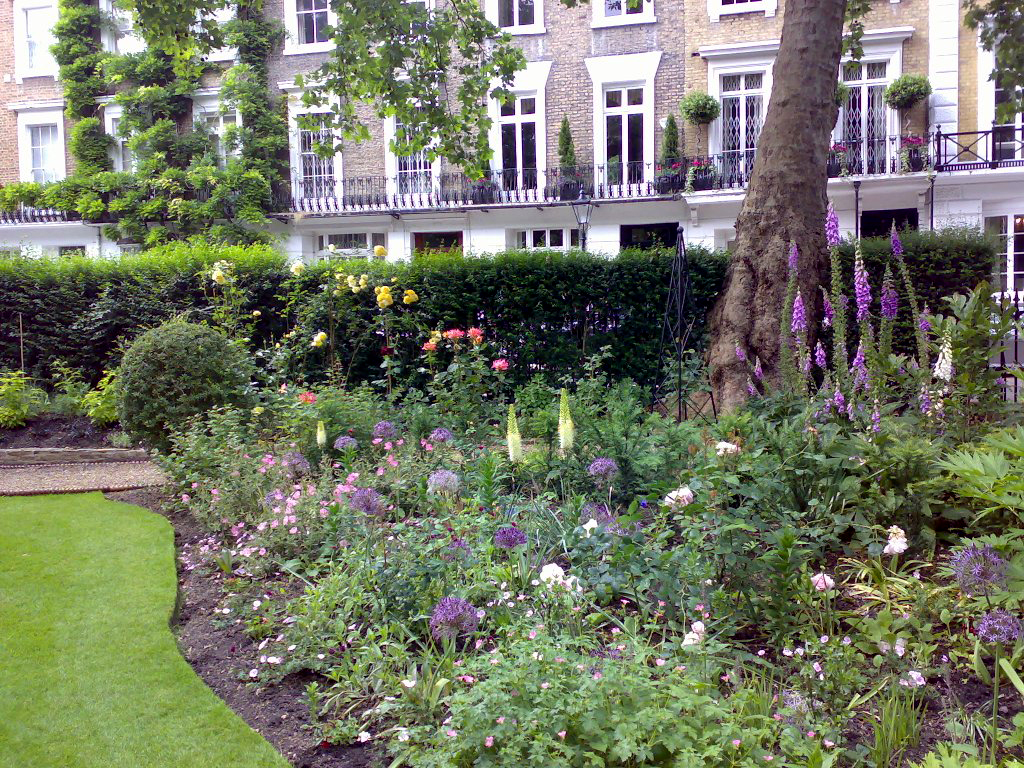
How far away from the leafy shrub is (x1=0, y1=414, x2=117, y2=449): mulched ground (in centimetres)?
9

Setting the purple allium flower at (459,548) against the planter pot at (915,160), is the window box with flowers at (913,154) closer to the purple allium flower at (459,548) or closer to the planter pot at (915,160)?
the planter pot at (915,160)

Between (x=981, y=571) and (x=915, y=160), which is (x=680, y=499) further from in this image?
(x=915, y=160)

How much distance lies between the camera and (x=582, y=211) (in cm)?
2108

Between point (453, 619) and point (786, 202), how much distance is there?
17.5 feet

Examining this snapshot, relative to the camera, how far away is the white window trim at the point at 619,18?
68.0ft

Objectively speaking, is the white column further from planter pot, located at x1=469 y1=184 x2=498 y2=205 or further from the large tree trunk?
the large tree trunk

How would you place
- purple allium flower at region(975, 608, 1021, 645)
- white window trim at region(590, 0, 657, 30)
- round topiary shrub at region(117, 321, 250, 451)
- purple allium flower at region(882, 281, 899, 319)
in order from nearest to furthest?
purple allium flower at region(975, 608, 1021, 645)
purple allium flower at region(882, 281, 899, 319)
round topiary shrub at region(117, 321, 250, 451)
white window trim at region(590, 0, 657, 30)

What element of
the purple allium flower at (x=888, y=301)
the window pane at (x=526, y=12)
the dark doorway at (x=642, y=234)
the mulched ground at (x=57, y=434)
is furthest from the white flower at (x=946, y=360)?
the window pane at (x=526, y=12)

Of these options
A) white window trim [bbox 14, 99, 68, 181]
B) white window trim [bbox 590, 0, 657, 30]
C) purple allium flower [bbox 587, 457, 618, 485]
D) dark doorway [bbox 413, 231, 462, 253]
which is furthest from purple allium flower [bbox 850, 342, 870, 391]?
white window trim [bbox 14, 99, 68, 181]

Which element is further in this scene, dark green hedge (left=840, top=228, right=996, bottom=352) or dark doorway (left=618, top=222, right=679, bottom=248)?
dark doorway (left=618, top=222, right=679, bottom=248)

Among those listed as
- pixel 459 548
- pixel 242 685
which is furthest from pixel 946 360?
pixel 242 685

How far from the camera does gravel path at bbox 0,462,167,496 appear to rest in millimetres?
7441

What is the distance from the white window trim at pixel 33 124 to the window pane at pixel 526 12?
45.4 ft

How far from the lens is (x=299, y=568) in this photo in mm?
4559
